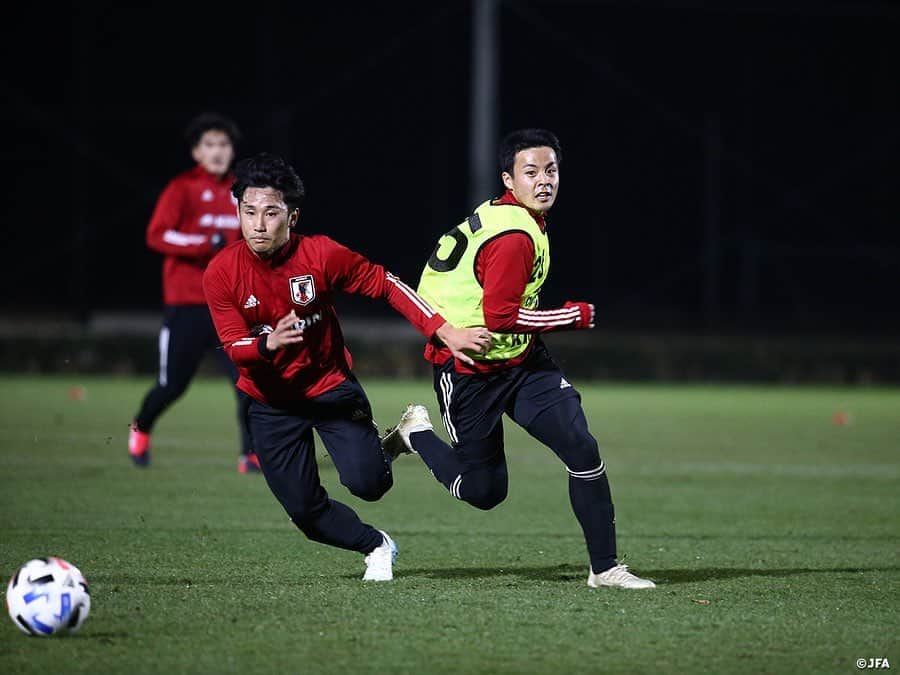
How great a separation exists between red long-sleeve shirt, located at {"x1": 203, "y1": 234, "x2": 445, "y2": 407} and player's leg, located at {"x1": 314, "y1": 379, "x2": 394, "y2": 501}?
64 mm

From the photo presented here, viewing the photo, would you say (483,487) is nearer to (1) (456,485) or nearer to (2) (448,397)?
(1) (456,485)

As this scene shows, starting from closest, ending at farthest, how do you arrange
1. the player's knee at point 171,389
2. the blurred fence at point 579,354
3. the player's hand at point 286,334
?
the player's hand at point 286,334
the player's knee at point 171,389
the blurred fence at point 579,354

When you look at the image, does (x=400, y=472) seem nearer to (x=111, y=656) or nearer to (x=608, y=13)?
(x=111, y=656)

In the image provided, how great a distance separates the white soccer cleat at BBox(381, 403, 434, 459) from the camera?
6934 millimetres

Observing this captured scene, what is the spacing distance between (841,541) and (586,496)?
216cm

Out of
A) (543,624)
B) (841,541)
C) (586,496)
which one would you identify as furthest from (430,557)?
(841,541)

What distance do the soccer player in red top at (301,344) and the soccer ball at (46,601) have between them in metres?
1.17

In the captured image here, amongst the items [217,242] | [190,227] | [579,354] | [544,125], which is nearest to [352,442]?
[217,242]

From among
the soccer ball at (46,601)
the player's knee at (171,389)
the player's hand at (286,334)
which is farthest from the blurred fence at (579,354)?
the soccer ball at (46,601)

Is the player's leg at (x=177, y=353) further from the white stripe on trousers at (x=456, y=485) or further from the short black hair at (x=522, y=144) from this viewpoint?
the short black hair at (x=522, y=144)

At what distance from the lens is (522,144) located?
20.8 feet

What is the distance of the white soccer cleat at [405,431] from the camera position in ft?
22.7

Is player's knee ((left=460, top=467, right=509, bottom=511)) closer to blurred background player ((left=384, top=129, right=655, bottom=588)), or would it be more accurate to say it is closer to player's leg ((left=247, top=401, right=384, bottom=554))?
blurred background player ((left=384, top=129, right=655, bottom=588))

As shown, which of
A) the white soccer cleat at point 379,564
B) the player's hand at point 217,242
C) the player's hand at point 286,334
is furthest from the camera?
the player's hand at point 217,242
